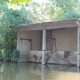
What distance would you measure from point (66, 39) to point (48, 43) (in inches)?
95.1

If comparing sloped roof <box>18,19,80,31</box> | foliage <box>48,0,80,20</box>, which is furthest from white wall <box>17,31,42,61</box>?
foliage <box>48,0,80,20</box>

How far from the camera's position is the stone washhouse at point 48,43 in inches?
678

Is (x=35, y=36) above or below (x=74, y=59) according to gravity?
above

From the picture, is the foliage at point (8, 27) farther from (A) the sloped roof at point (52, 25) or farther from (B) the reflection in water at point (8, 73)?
(B) the reflection in water at point (8, 73)

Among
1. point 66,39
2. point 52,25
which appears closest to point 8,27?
point 52,25

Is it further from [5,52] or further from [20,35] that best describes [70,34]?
[5,52]

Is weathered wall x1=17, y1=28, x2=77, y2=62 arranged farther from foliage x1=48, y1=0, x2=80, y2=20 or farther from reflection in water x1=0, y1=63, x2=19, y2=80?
foliage x1=48, y1=0, x2=80, y2=20

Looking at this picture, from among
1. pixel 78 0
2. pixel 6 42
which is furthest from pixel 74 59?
pixel 78 0

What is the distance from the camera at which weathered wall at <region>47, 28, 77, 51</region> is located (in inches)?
766

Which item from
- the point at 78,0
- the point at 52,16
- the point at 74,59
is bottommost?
the point at 74,59

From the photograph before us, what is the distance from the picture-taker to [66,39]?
2008cm

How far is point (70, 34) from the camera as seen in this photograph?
64.9 feet

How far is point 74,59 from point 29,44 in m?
5.96

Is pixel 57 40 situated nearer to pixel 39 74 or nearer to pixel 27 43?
pixel 27 43
